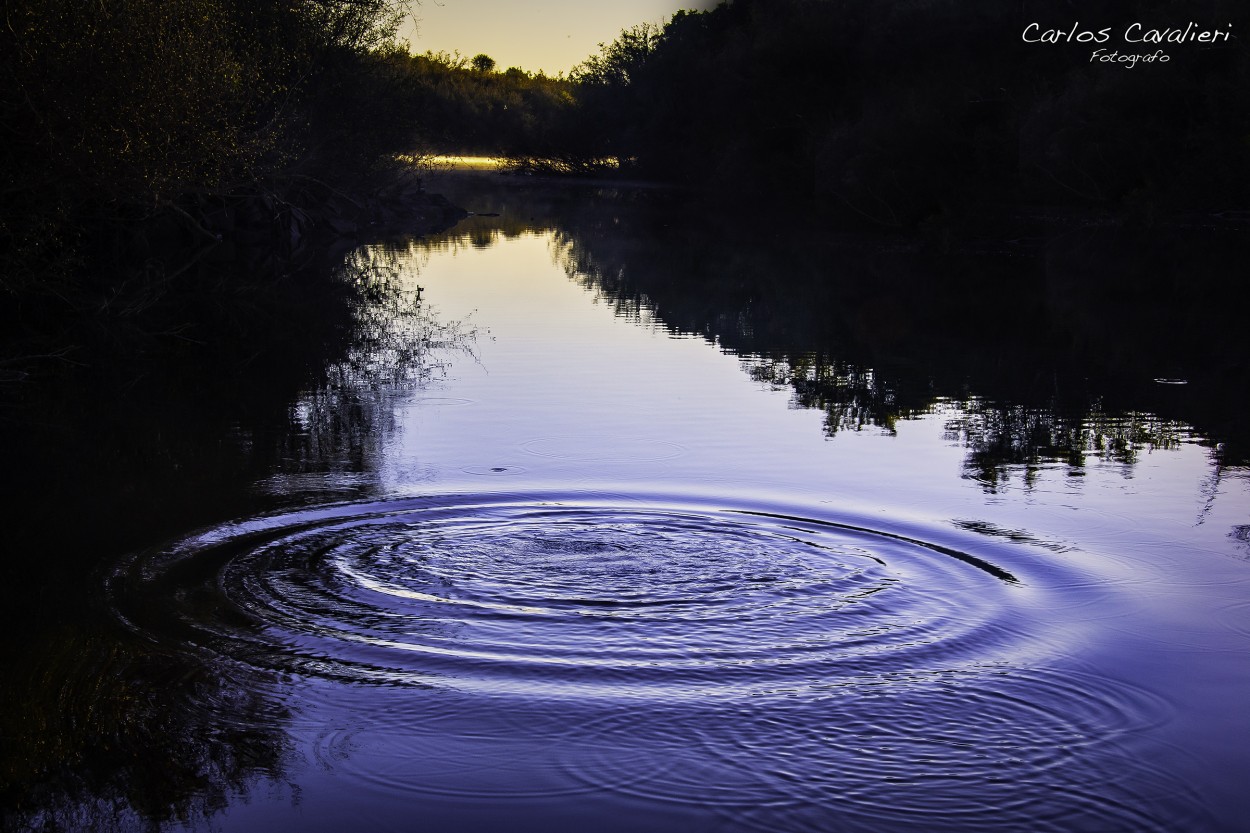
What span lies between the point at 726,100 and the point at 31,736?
66340 mm

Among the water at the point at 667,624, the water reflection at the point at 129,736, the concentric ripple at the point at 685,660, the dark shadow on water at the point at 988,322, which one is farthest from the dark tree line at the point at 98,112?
the water reflection at the point at 129,736

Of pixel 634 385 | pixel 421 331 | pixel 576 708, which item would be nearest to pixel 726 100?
pixel 421 331

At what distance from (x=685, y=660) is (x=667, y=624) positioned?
46 centimetres

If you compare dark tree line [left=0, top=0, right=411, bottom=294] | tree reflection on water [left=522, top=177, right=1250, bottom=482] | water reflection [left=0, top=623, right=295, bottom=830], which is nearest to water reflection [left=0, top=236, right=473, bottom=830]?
water reflection [left=0, top=623, right=295, bottom=830]

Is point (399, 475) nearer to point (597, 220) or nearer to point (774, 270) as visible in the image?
point (774, 270)

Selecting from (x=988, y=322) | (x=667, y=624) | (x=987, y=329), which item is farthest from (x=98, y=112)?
(x=988, y=322)

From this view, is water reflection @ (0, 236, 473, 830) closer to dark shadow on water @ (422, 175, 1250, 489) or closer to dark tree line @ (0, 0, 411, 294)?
dark tree line @ (0, 0, 411, 294)

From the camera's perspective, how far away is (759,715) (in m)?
5.67

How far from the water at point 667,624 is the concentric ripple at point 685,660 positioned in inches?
0.8

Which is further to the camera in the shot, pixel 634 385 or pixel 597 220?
pixel 597 220

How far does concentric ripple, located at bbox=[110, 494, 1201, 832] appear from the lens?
16.8 feet

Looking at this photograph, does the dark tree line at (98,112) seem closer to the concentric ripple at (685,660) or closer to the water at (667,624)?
the water at (667,624)

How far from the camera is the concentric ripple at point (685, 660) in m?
5.11

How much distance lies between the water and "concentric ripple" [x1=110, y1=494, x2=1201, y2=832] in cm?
2
